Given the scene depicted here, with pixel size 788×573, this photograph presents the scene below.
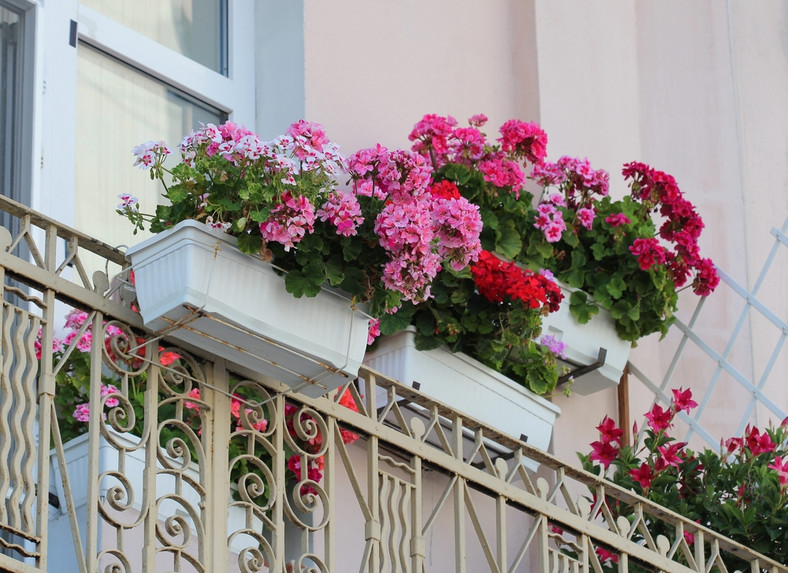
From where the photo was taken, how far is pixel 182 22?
5.89 meters

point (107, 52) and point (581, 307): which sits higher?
point (107, 52)

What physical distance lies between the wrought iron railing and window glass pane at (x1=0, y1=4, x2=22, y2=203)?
0.64ft

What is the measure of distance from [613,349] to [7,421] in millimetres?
2875

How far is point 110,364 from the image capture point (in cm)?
391

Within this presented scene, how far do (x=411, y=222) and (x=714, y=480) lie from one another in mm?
1956

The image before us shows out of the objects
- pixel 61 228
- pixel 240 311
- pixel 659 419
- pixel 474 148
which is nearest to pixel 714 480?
pixel 659 419

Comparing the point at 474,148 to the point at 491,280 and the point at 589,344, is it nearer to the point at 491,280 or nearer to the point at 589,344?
the point at 491,280

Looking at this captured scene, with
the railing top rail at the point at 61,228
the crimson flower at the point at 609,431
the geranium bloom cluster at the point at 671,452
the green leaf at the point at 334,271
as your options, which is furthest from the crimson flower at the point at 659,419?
the railing top rail at the point at 61,228

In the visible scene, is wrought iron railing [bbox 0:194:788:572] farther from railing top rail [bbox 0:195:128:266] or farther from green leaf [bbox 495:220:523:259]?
green leaf [bbox 495:220:523:259]

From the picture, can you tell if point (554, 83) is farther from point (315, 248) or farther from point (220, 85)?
point (315, 248)

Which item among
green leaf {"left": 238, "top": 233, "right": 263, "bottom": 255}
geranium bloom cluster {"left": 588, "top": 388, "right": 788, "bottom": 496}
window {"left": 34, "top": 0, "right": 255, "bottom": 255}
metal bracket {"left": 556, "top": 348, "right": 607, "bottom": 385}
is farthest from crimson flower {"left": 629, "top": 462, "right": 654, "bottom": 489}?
green leaf {"left": 238, "top": 233, "right": 263, "bottom": 255}

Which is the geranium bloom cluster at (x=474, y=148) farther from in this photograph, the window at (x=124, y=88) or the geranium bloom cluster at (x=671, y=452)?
the geranium bloom cluster at (x=671, y=452)

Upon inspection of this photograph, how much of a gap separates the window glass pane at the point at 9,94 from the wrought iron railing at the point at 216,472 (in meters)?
0.20

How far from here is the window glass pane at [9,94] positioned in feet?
16.9
